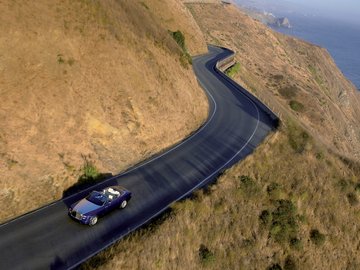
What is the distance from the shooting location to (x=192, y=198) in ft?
85.6

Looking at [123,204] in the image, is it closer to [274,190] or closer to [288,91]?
[274,190]

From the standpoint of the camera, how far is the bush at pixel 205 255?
2330 cm

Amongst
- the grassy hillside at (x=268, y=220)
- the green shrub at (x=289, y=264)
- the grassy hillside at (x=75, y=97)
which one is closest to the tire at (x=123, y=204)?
the grassy hillside at (x=268, y=220)

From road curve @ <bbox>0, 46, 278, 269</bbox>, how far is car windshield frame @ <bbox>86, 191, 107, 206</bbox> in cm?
109

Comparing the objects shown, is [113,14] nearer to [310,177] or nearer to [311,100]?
[310,177]

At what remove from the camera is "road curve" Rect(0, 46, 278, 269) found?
19.8m

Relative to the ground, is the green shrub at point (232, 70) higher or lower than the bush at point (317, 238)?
lower

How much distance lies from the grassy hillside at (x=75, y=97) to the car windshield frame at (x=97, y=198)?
2.82 meters

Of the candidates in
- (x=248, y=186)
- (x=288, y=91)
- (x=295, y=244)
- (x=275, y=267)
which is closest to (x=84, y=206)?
(x=248, y=186)

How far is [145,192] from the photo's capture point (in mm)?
26906

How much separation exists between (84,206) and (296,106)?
64.4 meters

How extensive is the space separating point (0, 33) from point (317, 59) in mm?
141687

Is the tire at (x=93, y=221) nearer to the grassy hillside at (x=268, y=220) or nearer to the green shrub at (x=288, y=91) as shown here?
the grassy hillside at (x=268, y=220)

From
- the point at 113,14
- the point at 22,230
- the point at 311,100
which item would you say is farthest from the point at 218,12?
the point at 22,230
